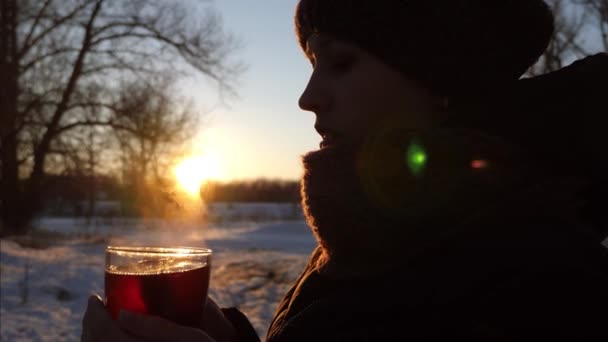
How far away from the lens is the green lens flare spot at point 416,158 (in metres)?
1.01

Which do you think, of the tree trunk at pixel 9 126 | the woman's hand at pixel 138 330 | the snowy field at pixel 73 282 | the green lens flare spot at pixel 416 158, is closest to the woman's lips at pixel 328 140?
the green lens flare spot at pixel 416 158

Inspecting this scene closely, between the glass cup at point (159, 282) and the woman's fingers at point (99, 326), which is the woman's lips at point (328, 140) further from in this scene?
the woman's fingers at point (99, 326)

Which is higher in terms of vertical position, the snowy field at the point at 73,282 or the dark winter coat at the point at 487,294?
the dark winter coat at the point at 487,294

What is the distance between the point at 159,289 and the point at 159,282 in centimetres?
1

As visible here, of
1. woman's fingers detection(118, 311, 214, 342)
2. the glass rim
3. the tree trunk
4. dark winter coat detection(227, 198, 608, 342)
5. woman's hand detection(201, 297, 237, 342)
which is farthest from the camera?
the tree trunk

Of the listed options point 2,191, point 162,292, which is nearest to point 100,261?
point 2,191

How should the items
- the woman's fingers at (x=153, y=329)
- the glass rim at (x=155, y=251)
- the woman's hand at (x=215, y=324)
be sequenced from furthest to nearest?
the woman's hand at (x=215, y=324) → the glass rim at (x=155, y=251) → the woman's fingers at (x=153, y=329)

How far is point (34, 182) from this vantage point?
1491 centimetres

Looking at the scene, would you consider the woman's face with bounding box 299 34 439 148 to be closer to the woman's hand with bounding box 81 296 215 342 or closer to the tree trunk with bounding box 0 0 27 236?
the woman's hand with bounding box 81 296 215 342

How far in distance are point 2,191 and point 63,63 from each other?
412 centimetres

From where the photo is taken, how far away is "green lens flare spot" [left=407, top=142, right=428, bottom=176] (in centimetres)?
101

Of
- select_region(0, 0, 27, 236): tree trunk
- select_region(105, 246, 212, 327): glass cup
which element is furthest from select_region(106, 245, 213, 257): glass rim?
select_region(0, 0, 27, 236): tree trunk

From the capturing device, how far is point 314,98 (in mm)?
1150

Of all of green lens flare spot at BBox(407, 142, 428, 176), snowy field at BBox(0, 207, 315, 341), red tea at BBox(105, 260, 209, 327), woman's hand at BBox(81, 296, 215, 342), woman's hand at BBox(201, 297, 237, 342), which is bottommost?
snowy field at BBox(0, 207, 315, 341)
